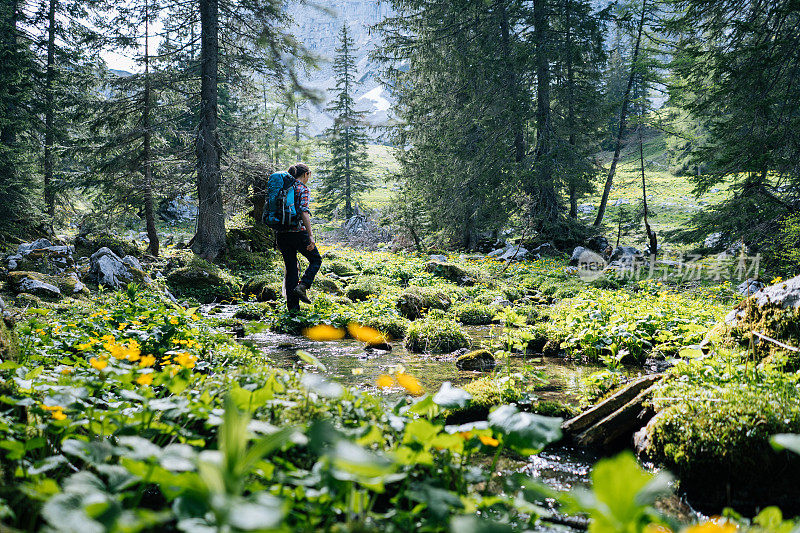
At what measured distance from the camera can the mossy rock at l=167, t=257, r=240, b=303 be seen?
10195 millimetres

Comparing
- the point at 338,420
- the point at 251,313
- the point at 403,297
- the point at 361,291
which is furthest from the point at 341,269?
the point at 338,420

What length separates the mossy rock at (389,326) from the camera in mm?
7258

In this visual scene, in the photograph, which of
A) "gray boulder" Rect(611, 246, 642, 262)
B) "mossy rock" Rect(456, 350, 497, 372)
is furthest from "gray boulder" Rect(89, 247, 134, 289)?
"gray boulder" Rect(611, 246, 642, 262)

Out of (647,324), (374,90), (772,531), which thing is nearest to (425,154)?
(647,324)

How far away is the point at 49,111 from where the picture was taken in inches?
657

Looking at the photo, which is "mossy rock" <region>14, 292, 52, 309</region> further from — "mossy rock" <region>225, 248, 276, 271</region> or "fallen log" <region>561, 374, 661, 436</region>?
"fallen log" <region>561, 374, 661, 436</region>

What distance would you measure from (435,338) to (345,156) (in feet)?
113

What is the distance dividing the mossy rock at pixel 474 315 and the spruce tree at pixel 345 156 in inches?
1207

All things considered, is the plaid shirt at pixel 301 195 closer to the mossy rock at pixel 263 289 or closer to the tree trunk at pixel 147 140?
the mossy rock at pixel 263 289

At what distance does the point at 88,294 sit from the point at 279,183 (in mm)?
4190

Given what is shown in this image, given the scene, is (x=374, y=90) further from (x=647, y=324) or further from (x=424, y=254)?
(x=647, y=324)

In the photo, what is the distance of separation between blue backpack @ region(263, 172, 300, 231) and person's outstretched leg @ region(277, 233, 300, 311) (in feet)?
1.23

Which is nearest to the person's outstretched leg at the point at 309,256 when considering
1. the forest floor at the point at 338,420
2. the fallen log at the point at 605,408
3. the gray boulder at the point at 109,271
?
the forest floor at the point at 338,420

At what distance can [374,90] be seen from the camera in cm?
17675
